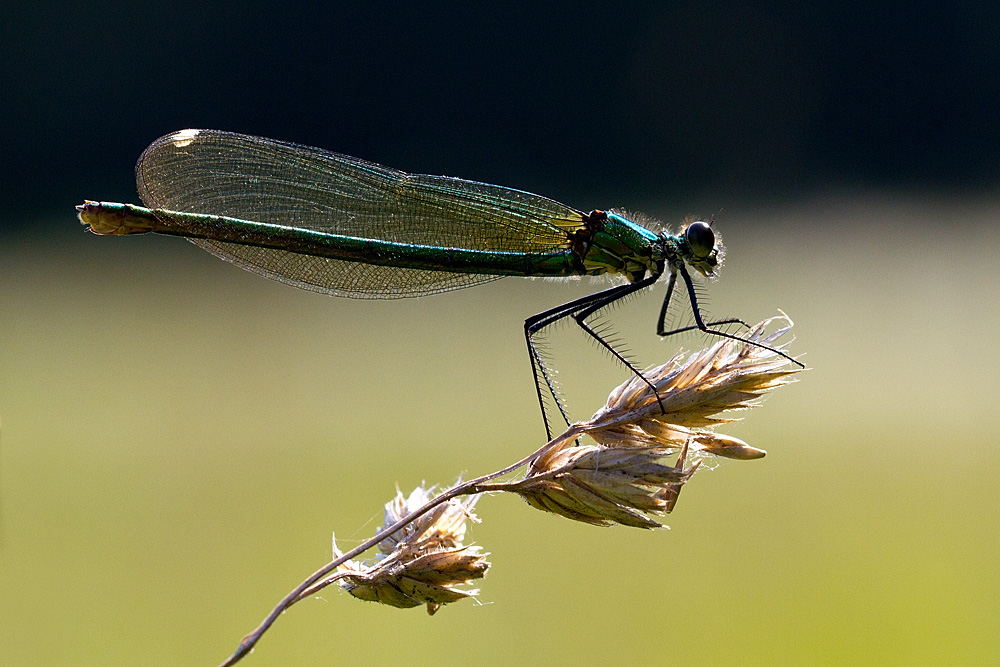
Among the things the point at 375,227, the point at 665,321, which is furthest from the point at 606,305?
→ the point at 375,227

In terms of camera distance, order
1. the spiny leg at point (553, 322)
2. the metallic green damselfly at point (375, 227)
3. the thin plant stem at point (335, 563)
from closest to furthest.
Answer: the thin plant stem at point (335, 563), the spiny leg at point (553, 322), the metallic green damselfly at point (375, 227)

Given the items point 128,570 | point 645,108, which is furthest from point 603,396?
point 645,108

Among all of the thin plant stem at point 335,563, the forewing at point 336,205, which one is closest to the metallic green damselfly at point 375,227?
the forewing at point 336,205

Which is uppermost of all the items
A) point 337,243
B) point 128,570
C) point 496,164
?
point 496,164

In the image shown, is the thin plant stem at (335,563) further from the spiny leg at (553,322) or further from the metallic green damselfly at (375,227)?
the metallic green damselfly at (375,227)

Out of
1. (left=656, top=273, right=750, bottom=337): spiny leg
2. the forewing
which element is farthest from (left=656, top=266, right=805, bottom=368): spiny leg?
the forewing

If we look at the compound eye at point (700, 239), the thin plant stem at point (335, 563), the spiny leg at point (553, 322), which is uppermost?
the compound eye at point (700, 239)

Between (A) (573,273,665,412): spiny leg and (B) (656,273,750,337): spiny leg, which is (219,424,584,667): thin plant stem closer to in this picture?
(A) (573,273,665,412): spiny leg

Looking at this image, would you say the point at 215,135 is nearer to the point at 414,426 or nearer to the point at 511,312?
the point at 414,426
